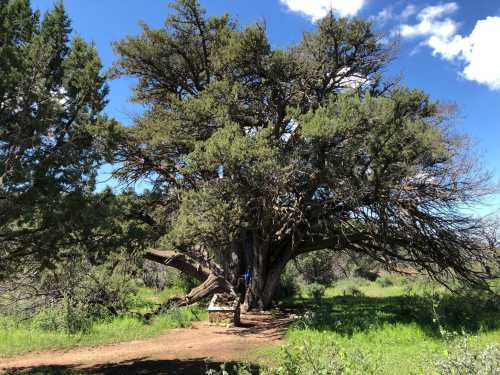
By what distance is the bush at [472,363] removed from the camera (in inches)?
143

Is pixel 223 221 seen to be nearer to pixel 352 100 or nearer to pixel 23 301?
pixel 352 100

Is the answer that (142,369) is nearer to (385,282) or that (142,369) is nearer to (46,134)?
(46,134)

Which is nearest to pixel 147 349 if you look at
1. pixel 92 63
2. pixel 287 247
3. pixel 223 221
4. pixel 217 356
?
pixel 217 356

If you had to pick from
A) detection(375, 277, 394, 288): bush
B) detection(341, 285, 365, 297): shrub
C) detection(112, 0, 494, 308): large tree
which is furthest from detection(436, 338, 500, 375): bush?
detection(375, 277, 394, 288): bush

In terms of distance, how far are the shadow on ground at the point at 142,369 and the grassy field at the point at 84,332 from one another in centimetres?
256

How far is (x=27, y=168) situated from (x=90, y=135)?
140cm

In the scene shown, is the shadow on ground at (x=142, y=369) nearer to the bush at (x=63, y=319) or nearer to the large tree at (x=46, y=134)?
the large tree at (x=46, y=134)

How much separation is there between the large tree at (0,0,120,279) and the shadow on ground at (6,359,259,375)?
7.87 ft

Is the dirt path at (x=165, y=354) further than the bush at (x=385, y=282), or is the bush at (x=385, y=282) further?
the bush at (x=385, y=282)

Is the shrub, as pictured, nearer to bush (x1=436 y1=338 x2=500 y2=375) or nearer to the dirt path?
the dirt path

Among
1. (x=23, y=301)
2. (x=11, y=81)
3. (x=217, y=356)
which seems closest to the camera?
(x=11, y=81)

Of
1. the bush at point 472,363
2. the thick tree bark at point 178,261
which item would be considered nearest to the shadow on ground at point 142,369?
the bush at point 472,363

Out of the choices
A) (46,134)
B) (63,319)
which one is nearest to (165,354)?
(63,319)

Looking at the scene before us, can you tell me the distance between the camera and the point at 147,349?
11.4 meters
